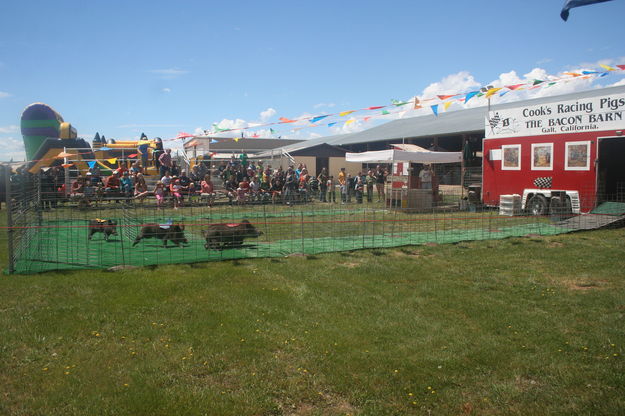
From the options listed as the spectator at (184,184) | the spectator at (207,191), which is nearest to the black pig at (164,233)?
the spectator at (207,191)

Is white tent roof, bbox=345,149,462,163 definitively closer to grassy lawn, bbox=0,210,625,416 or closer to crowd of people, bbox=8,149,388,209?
crowd of people, bbox=8,149,388,209

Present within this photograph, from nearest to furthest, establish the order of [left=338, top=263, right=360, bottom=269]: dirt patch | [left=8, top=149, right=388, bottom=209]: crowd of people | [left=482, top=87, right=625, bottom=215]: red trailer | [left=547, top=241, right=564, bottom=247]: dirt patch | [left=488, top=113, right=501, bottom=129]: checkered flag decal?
[left=338, top=263, right=360, bottom=269]: dirt patch < [left=547, top=241, right=564, bottom=247]: dirt patch < [left=482, top=87, right=625, bottom=215]: red trailer < [left=488, top=113, right=501, bottom=129]: checkered flag decal < [left=8, top=149, right=388, bottom=209]: crowd of people

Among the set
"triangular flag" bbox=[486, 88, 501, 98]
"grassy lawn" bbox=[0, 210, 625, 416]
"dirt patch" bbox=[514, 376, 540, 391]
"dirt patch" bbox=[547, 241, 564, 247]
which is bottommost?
"dirt patch" bbox=[514, 376, 540, 391]

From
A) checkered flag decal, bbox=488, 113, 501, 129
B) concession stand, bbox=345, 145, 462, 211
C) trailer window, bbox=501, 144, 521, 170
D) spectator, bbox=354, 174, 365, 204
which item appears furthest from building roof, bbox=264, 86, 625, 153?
trailer window, bbox=501, 144, 521, 170

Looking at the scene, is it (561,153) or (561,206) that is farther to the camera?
(561,153)

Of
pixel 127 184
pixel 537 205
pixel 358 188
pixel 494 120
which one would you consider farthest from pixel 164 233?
pixel 358 188

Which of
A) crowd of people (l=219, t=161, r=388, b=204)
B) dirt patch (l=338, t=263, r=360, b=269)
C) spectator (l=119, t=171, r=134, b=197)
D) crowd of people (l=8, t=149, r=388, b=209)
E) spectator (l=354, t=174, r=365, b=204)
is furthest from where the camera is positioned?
spectator (l=354, t=174, r=365, b=204)

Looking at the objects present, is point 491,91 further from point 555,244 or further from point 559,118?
point 555,244

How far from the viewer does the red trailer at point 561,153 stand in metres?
12.9

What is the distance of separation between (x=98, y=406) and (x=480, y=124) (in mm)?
26014

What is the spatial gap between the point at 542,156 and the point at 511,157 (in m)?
1.13

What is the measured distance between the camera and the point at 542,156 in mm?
14344

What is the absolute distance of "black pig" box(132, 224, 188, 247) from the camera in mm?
9141

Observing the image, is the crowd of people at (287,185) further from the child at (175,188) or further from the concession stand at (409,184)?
the child at (175,188)
